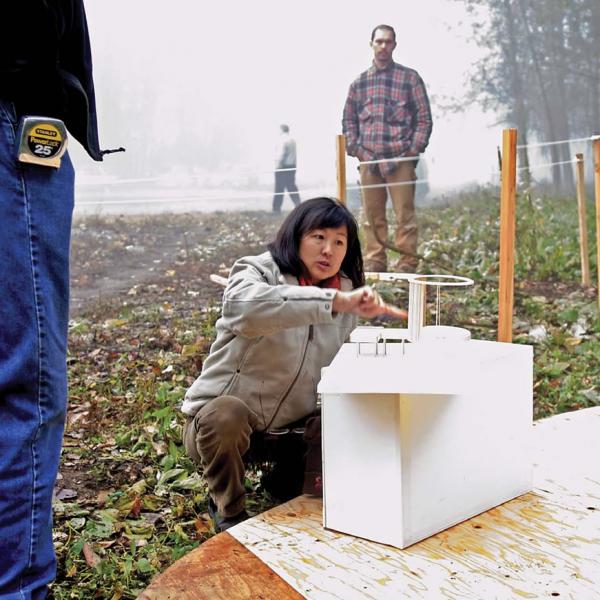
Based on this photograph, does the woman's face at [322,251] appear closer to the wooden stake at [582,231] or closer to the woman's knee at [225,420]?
the woman's knee at [225,420]

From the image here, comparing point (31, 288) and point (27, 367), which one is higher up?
point (31, 288)

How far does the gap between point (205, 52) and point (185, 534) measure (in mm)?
3048

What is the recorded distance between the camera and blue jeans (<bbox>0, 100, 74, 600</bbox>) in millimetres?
1006

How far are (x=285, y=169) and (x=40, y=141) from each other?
11.1 feet

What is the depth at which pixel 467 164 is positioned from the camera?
5066mm

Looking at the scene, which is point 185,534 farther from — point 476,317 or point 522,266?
point 522,266

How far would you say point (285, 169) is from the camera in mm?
4371

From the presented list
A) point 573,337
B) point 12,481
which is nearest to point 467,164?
point 573,337

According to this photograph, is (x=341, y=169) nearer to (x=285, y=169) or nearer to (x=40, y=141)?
(x=285, y=169)

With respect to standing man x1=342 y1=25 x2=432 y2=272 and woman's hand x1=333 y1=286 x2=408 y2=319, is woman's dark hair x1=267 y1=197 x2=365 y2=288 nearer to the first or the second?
woman's hand x1=333 y1=286 x2=408 y2=319

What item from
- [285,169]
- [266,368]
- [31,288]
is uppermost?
[285,169]

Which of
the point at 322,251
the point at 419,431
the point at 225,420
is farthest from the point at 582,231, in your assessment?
the point at 419,431

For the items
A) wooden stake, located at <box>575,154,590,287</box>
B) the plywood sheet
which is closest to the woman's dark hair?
the plywood sheet

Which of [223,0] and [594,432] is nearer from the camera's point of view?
[594,432]
